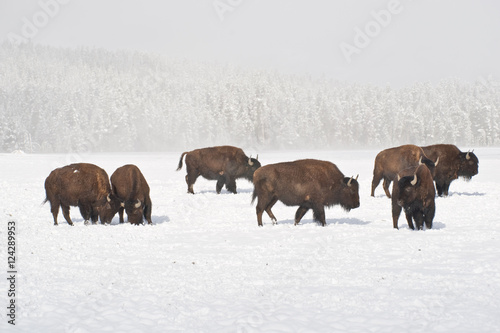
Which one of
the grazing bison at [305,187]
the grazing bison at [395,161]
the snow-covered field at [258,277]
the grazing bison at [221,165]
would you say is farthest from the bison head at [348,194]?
the grazing bison at [221,165]

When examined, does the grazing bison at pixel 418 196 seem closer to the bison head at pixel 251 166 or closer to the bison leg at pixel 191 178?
the bison head at pixel 251 166

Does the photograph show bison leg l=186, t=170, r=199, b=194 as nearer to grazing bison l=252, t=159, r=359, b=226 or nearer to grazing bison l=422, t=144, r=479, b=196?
grazing bison l=252, t=159, r=359, b=226

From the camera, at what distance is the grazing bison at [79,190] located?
12.8 m

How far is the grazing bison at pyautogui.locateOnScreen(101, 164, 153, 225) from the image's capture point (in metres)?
13.1

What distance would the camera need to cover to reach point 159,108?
115 metres

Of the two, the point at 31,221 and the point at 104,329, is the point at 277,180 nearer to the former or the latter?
the point at 31,221

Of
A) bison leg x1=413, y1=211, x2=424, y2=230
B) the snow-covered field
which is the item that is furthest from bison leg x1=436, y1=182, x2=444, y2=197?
bison leg x1=413, y1=211, x2=424, y2=230

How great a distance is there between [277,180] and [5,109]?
113052 millimetres

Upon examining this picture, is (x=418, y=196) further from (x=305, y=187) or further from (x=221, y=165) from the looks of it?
(x=221, y=165)

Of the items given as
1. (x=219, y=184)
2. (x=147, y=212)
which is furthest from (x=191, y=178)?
(x=147, y=212)

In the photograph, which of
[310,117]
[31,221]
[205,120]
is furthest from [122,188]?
[310,117]

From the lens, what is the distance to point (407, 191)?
10.8 m

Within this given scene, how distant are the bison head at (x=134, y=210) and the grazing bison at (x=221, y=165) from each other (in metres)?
8.21

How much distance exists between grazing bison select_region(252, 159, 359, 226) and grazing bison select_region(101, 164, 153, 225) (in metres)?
3.10
